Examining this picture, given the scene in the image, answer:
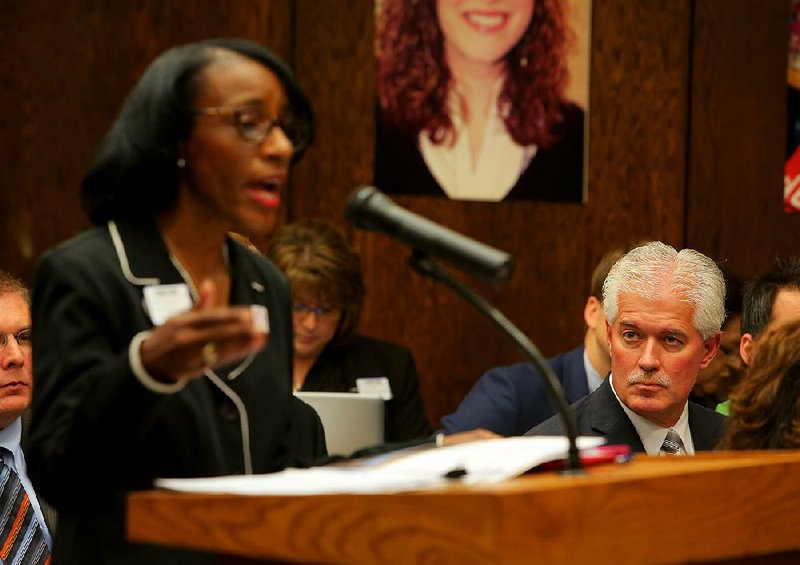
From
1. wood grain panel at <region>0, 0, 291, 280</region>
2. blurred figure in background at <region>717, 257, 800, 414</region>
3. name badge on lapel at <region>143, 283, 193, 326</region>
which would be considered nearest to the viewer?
name badge on lapel at <region>143, 283, 193, 326</region>

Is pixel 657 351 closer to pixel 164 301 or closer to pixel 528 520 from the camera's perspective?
pixel 164 301

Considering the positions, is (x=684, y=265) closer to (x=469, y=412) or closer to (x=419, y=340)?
Result: (x=469, y=412)

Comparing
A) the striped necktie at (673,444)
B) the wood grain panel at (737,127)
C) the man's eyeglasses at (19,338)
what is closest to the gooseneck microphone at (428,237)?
the striped necktie at (673,444)

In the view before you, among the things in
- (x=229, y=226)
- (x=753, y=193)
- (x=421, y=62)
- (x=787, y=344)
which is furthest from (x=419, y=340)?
(x=229, y=226)

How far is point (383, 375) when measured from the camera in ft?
15.9

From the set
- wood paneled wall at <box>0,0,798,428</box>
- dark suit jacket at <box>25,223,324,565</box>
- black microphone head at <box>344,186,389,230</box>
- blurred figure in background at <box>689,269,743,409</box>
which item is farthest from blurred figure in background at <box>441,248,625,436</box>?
black microphone head at <box>344,186,389,230</box>

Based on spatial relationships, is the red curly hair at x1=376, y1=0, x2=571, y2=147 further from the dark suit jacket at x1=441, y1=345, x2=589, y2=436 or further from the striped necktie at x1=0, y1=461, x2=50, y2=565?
the striped necktie at x1=0, y1=461, x2=50, y2=565

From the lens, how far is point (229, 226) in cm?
205

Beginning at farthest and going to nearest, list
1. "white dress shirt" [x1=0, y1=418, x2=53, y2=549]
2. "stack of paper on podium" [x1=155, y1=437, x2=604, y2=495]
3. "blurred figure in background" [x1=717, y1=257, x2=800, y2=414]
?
"blurred figure in background" [x1=717, y1=257, x2=800, y2=414] < "white dress shirt" [x1=0, y1=418, x2=53, y2=549] < "stack of paper on podium" [x1=155, y1=437, x2=604, y2=495]

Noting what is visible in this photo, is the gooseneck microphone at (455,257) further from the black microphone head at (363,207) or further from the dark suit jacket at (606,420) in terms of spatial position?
the dark suit jacket at (606,420)

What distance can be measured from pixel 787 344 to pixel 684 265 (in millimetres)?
1028

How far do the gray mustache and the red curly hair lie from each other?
220cm

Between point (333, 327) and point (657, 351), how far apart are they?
5.35 feet

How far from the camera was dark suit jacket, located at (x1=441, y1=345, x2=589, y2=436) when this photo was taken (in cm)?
Answer: 423
